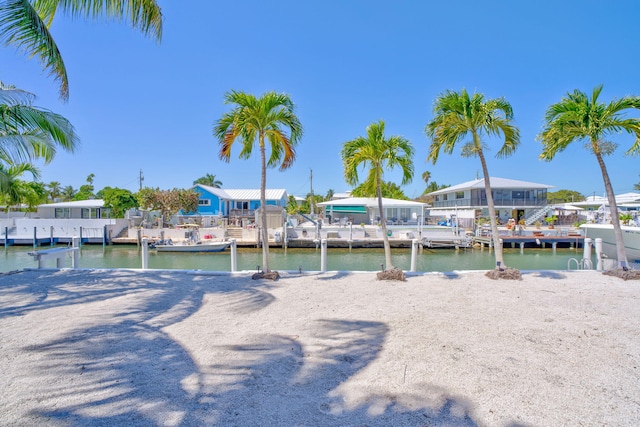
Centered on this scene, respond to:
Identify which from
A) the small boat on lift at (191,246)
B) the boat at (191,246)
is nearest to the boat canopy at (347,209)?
the small boat on lift at (191,246)

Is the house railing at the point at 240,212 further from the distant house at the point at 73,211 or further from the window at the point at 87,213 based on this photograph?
the window at the point at 87,213

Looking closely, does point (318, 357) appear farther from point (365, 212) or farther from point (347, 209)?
point (365, 212)

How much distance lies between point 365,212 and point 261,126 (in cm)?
2727

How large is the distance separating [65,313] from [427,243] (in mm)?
23007

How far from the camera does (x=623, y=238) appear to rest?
15.5 metres

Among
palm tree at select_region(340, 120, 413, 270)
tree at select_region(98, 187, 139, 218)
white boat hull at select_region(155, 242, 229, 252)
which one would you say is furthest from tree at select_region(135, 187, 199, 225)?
palm tree at select_region(340, 120, 413, 270)

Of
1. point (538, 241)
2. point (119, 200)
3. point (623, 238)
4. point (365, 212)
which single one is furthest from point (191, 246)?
point (538, 241)

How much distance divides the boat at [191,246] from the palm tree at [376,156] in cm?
1643

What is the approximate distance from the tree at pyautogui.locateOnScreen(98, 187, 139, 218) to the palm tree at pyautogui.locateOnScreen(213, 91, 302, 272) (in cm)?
2693

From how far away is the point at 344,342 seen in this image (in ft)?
13.7

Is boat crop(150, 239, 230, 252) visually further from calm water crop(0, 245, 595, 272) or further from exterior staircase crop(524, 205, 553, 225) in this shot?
exterior staircase crop(524, 205, 553, 225)

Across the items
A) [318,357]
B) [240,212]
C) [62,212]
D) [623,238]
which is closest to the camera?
[318,357]

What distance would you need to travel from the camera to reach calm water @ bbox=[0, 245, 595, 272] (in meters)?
18.7

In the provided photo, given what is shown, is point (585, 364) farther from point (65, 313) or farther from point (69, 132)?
point (69, 132)
